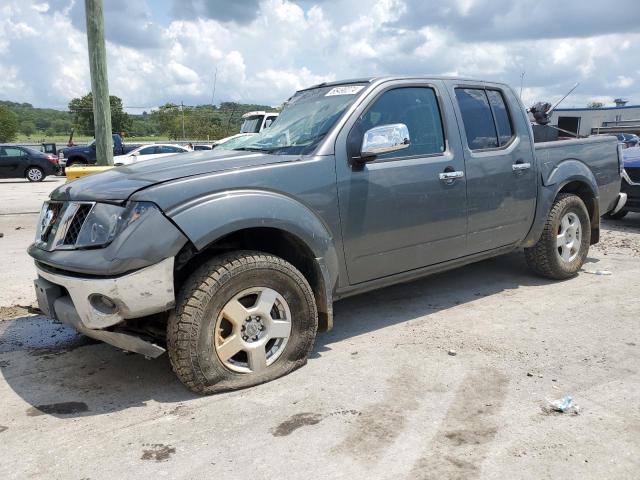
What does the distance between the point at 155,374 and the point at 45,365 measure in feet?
2.69

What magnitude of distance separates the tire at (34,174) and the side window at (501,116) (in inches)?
829

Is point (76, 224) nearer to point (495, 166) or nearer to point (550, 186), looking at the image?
point (495, 166)

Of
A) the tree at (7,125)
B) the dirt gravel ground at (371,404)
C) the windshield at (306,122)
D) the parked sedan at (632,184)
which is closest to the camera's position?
the dirt gravel ground at (371,404)

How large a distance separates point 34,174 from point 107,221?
2156 cm

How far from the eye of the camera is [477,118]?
4961 millimetres

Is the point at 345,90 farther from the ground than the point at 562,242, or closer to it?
farther from the ground

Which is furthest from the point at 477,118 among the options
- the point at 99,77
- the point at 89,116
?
the point at 89,116

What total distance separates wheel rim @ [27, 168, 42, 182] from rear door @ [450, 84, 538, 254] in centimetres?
2109

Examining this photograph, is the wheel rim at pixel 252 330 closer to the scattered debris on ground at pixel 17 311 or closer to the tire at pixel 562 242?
the scattered debris on ground at pixel 17 311

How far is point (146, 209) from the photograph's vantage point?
318cm

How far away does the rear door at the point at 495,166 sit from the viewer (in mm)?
4785

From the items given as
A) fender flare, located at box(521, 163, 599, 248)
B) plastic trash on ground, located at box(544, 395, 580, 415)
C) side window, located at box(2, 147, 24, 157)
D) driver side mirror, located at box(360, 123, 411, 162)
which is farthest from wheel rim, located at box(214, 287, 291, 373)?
side window, located at box(2, 147, 24, 157)

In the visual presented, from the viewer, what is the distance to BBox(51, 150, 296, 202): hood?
3.36 meters

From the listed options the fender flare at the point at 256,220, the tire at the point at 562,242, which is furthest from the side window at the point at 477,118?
the fender flare at the point at 256,220
